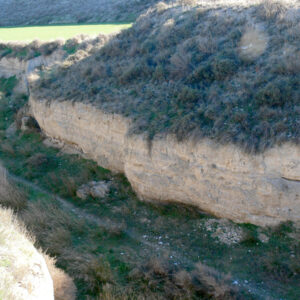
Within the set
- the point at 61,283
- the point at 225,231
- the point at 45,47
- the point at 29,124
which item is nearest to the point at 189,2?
the point at 45,47

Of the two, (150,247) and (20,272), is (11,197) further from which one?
(20,272)

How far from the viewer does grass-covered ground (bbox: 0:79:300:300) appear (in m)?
7.78

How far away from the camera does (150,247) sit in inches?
370

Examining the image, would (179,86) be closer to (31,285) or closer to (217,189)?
(217,189)

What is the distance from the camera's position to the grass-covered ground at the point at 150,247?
7.78 meters

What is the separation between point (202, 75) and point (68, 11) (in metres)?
27.7

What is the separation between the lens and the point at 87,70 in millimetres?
14867

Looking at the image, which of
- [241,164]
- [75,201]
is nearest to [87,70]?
[75,201]

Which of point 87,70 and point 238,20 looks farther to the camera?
point 87,70

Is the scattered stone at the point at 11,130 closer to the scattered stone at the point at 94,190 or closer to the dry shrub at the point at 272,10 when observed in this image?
the scattered stone at the point at 94,190

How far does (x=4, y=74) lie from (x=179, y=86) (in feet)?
51.3

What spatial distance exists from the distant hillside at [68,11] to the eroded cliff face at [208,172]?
18.8 metres

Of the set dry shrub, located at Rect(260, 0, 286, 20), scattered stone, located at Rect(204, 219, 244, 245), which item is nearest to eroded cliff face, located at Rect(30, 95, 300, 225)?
scattered stone, located at Rect(204, 219, 244, 245)

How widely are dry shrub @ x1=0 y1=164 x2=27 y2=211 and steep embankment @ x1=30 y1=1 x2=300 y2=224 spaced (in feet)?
9.29
